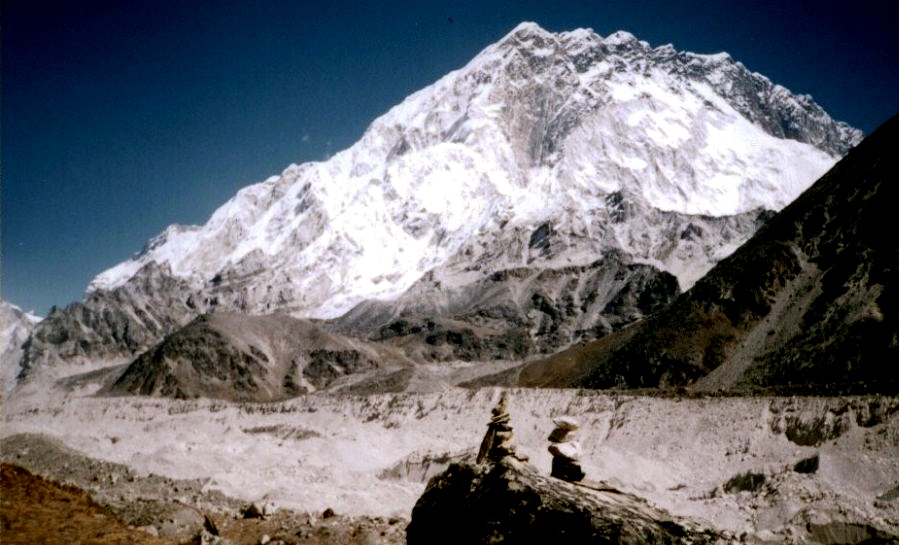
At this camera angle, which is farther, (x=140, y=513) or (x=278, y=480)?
(x=278, y=480)

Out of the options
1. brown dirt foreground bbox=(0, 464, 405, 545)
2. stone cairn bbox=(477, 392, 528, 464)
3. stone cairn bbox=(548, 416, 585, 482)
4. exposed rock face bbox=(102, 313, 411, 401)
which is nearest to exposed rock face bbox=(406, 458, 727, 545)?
stone cairn bbox=(548, 416, 585, 482)

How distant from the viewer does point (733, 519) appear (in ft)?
72.6

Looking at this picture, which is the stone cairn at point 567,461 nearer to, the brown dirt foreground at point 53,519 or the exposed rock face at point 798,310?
the brown dirt foreground at point 53,519

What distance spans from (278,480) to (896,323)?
4358 cm

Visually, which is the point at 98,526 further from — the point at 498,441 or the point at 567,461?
the point at 567,461

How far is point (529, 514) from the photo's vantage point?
666 centimetres

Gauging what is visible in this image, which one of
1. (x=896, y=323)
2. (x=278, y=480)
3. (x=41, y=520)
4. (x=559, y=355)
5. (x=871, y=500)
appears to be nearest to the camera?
(x=41, y=520)

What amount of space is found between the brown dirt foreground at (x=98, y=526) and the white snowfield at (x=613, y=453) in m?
5.99

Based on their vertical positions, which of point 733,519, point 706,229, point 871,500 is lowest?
point 733,519

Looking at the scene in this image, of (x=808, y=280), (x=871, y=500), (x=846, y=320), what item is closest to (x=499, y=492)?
(x=871, y=500)

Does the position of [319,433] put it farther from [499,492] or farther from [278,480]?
[499,492]

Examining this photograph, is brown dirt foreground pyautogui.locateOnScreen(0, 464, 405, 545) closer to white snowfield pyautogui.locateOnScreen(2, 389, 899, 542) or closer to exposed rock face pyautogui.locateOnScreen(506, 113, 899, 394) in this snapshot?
white snowfield pyautogui.locateOnScreen(2, 389, 899, 542)

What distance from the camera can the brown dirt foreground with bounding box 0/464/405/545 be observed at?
11.2m

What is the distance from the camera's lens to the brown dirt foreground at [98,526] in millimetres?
11195
